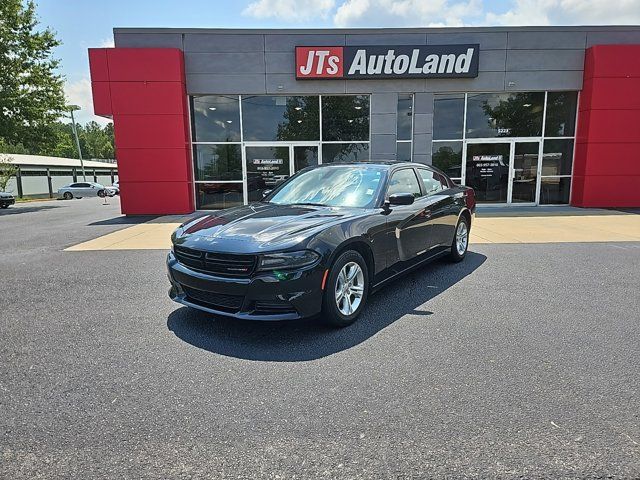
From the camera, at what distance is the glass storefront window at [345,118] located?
13.8 m

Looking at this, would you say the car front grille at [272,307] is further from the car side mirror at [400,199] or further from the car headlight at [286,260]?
the car side mirror at [400,199]

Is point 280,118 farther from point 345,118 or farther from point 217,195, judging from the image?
point 217,195

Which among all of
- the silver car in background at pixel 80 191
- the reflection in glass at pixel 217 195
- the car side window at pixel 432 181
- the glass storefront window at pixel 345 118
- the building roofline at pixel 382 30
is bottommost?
the silver car in background at pixel 80 191

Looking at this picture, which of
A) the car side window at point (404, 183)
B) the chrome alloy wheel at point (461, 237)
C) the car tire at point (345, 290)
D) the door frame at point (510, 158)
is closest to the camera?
the car tire at point (345, 290)

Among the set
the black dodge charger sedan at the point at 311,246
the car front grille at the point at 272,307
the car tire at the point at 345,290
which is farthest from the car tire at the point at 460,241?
the car front grille at the point at 272,307

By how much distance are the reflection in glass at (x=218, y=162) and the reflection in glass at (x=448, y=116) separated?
6.75m

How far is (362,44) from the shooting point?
13.1 metres

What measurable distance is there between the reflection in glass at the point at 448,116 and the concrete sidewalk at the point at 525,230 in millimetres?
3075

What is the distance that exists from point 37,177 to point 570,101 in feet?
131

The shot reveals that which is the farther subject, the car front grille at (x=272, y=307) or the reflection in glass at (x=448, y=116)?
the reflection in glass at (x=448, y=116)

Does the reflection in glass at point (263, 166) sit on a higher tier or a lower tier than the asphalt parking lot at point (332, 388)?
higher

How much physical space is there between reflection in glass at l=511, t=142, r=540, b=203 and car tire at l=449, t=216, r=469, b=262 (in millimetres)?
8992

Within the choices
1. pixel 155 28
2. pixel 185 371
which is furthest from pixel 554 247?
pixel 155 28

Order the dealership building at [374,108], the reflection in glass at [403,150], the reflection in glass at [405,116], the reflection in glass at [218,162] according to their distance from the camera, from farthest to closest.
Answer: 1. the reflection in glass at [218,162]
2. the reflection in glass at [403,150]
3. the reflection in glass at [405,116]
4. the dealership building at [374,108]
